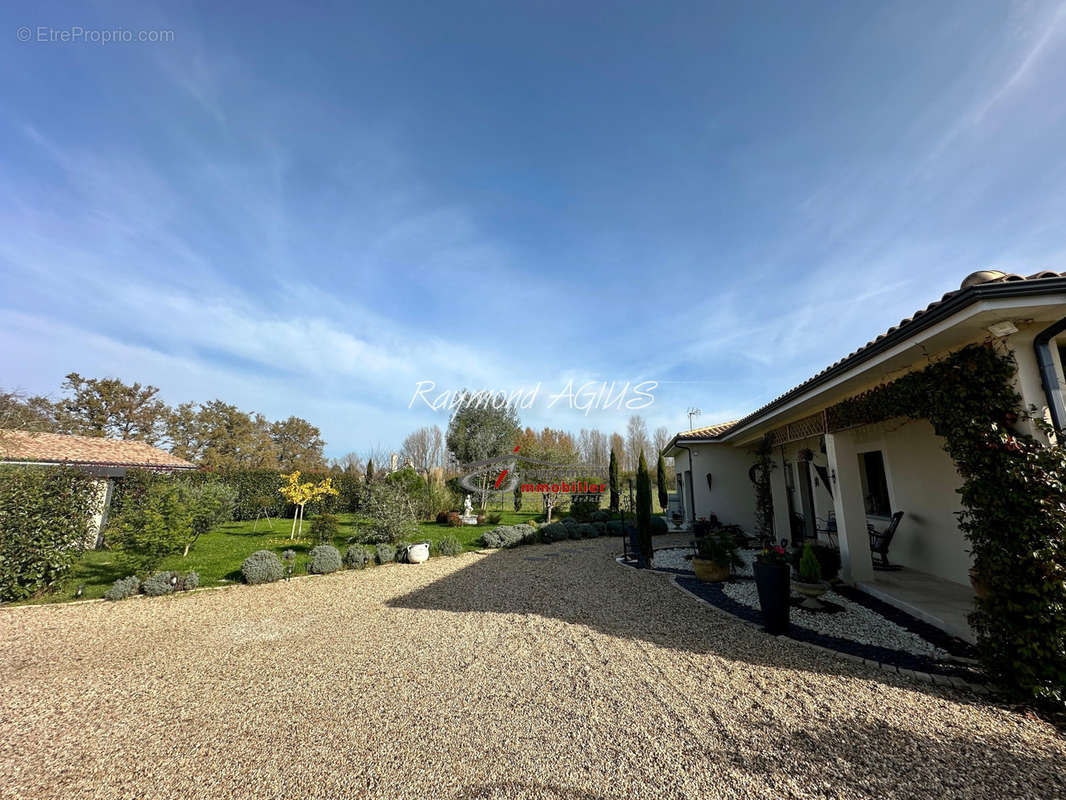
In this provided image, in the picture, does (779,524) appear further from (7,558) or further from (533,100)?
(7,558)

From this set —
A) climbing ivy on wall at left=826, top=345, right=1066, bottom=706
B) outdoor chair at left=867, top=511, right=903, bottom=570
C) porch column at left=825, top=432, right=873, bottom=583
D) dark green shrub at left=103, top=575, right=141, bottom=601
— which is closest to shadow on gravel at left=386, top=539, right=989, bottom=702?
climbing ivy on wall at left=826, top=345, right=1066, bottom=706

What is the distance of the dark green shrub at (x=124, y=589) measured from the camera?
268 inches

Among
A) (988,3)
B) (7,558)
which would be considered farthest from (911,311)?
(7,558)

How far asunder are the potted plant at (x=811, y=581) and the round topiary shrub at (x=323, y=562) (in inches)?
333

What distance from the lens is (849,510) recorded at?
620 cm

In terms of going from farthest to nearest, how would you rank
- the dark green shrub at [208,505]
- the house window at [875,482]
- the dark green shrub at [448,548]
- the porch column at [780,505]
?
the dark green shrub at [448,548], the porch column at [780,505], the dark green shrub at [208,505], the house window at [875,482]

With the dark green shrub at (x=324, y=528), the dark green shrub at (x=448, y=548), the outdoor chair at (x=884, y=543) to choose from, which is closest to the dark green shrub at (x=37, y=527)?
the dark green shrub at (x=324, y=528)

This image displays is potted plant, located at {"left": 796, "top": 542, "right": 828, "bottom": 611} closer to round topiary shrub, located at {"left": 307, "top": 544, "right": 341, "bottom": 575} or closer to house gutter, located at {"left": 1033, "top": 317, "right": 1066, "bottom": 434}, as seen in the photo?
house gutter, located at {"left": 1033, "top": 317, "right": 1066, "bottom": 434}

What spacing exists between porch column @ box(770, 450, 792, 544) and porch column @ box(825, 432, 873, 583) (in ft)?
11.4

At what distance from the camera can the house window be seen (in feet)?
24.4

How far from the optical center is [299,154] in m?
Result: 7.42

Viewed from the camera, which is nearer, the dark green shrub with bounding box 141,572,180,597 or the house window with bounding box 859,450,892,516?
the dark green shrub with bounding box 141,572,180,597

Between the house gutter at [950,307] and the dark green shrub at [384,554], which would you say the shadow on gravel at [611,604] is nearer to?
the dark green shrub at [384,554]

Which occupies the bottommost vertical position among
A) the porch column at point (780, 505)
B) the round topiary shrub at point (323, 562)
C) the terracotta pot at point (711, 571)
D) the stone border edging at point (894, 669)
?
the round topiary shrub at point (323, 562)
